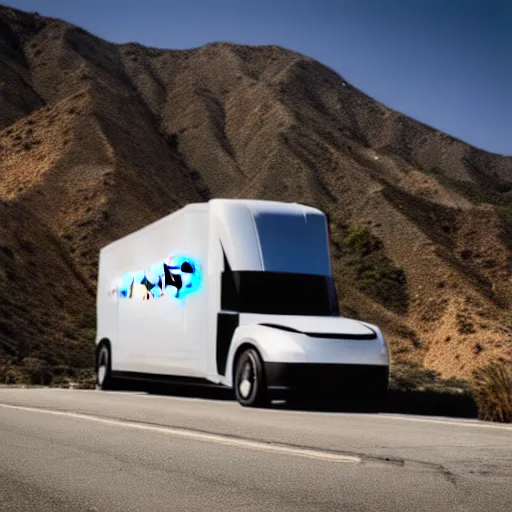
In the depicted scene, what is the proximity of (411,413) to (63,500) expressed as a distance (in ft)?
33.0

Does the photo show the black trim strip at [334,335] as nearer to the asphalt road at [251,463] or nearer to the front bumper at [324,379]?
the front bumper at [324,379]

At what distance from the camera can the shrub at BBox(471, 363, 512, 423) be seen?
13.7 meters

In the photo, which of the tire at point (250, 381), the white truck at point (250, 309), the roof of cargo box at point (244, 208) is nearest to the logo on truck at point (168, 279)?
the white truck at point (250, 309)

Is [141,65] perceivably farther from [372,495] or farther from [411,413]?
[372,495]

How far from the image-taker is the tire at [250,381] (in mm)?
16188

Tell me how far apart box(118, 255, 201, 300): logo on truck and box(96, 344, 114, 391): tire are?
2356 millimetres

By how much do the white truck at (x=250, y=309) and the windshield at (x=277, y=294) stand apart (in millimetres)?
19

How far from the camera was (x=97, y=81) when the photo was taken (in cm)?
8612

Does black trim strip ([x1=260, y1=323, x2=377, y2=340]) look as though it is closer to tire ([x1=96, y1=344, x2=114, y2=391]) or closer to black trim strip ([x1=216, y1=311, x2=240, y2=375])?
black trim strip ([x1=216, y1=311, x2=240, y2=375])

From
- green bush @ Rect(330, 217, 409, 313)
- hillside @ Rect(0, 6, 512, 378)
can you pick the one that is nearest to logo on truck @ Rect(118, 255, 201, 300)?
hillside @ Rect(0, 6, 512, 378)

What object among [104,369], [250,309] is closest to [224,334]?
[250,309]

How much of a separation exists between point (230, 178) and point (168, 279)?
60.3m

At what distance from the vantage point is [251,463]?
342 inches

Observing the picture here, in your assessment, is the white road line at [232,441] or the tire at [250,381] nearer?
the white road line at [232,441]
